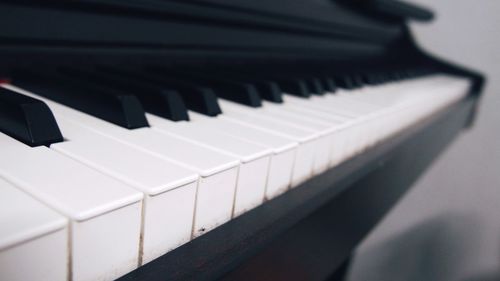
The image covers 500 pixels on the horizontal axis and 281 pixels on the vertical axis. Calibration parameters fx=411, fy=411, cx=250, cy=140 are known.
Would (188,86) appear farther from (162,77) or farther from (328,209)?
(328,209)

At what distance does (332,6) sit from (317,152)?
718 millimetres

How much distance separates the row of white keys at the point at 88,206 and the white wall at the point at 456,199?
5.89 feet

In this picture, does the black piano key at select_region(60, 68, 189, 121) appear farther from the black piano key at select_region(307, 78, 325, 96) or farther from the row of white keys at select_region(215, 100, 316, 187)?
the black piano key at select_region(307, 78, 325, 96)

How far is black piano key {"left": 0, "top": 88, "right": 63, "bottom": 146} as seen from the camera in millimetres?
342

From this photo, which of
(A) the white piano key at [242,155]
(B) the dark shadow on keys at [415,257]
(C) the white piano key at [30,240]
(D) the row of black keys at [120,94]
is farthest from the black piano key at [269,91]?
(B) the dark shadow on keys at [415,257]

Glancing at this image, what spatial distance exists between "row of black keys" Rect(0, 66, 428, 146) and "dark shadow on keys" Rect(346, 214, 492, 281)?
1.49 metres

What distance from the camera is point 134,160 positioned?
338mm

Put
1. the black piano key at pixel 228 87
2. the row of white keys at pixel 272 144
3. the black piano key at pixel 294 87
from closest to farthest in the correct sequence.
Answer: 1. the row of white keys at pixel 272 144
2. the black piano key at pixel 228 87
3. the black piano key at pixel 294 87

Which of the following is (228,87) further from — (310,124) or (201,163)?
(201,163)

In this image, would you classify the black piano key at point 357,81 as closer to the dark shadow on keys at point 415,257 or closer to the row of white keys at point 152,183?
the row of white keys at point 152,183

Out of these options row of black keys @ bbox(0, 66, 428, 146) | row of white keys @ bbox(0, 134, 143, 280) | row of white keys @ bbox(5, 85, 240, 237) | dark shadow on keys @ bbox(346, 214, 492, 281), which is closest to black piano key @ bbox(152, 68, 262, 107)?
row of black keys @ bbox(0, 66, 428, 146)

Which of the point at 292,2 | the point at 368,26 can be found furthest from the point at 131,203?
the point at 368,26

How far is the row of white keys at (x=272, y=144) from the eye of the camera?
0.44 metres

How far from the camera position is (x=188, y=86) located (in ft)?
1.82
